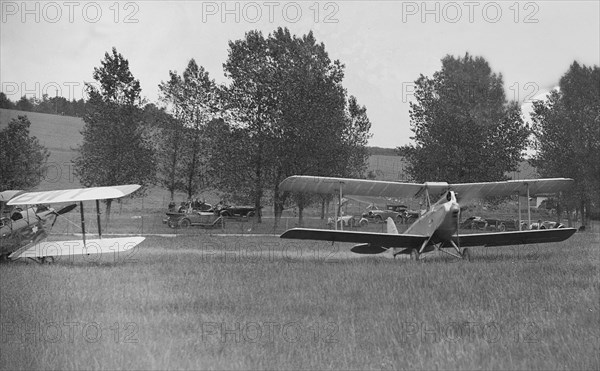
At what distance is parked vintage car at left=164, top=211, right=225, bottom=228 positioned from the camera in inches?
861

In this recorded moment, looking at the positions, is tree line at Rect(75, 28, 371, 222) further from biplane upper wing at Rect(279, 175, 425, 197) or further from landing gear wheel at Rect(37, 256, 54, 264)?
landing gear wheel at Rect(37, 256, 54, 264)

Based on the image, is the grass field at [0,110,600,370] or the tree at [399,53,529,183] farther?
the tree at [399,53,529,183]

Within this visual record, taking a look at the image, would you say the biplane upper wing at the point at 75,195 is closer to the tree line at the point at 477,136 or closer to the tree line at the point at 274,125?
the tree line at the point at 274,125

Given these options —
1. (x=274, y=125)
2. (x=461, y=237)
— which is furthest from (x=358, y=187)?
(x=274, y=125)

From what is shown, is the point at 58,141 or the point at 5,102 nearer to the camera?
the point at 5,102

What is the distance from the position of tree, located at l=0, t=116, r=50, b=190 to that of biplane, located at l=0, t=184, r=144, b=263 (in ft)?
13.8

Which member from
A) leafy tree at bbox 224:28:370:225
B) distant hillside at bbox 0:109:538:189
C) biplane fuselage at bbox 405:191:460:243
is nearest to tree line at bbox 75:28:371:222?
leafy tree at bbox 224:28:370:225

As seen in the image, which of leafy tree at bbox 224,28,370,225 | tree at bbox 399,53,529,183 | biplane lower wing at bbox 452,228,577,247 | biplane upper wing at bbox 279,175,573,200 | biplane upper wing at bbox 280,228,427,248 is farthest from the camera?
leafy tree at bbox 224,28,370,225

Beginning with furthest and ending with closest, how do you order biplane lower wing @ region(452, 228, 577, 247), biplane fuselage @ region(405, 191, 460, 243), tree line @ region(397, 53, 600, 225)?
tree line @ region(397, 53, 600, 225), biplane lower wing @ region(452, 228, 577, 247), biplane fuselage @ region(405, 191, 460, 243)

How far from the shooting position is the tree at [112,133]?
302 inches

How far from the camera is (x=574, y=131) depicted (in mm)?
14656

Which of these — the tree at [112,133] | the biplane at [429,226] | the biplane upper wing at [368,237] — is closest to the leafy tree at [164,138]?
the tree at [112,133]

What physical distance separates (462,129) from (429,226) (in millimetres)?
9401

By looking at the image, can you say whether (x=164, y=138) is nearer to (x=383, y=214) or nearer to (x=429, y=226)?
(x=429, y=226)
